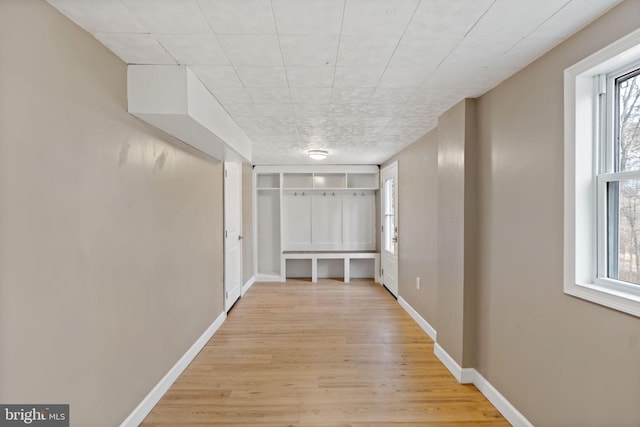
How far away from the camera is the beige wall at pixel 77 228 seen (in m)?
1.15

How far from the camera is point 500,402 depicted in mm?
2082

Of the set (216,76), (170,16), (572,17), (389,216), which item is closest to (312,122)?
(216,76)

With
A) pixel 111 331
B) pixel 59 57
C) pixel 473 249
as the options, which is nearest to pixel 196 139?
pixel 59 57

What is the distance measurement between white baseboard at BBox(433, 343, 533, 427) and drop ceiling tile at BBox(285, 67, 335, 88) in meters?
2.43

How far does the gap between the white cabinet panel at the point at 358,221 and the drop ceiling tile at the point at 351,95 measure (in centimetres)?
383

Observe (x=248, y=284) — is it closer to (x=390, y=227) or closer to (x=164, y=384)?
(x=390, y=227)

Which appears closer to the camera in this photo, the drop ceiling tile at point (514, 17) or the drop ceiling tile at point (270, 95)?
the drop ceiling tile at point (514, 17)

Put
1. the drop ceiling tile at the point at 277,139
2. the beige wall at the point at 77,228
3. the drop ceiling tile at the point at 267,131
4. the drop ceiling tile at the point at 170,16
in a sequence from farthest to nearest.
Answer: the drop ceiling tile at the point at 277,139 < the drop ceiling tile at the point at 267,131 < the drop ceiling tile at the point at 170,16 < the beige wall at the point at 77,228

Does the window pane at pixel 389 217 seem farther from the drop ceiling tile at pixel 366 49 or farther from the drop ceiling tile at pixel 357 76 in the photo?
the drop ceiling tile at pixel 366 49

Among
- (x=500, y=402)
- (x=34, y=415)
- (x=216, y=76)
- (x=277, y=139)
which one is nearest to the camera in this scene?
(x=34, y=415)

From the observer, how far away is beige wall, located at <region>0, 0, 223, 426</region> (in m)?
1.15

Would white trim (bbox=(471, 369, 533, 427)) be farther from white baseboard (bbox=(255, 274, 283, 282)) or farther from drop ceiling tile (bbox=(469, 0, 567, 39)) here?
white baseboard (bbox=(255, 274, 283, 282))

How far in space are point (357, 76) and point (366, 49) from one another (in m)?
0.32

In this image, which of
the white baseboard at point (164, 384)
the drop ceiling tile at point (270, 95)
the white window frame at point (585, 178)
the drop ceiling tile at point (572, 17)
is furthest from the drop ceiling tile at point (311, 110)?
the white baseboard at point (164, 384)
